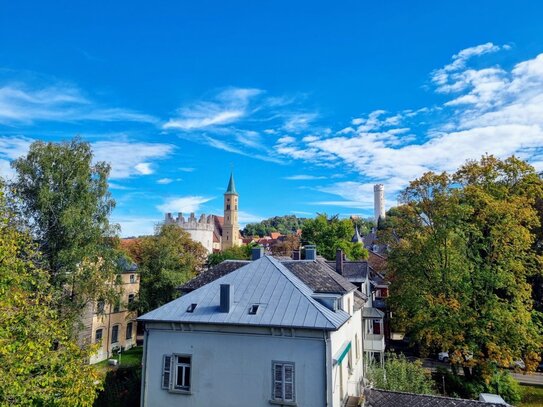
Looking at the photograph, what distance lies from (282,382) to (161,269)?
69.3ft

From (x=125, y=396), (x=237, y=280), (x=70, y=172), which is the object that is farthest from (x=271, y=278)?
(x=70, y=172)

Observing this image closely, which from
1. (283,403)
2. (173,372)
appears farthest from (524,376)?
(173,372)

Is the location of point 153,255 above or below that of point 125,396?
above

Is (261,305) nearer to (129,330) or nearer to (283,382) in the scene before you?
(283,382)

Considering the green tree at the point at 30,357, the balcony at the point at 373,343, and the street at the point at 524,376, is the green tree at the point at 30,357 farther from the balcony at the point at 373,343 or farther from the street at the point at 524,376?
the street at the point at 524,376

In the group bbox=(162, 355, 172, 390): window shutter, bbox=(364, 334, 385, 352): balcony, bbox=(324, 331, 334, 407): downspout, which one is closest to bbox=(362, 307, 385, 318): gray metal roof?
bbox=(364, 334, 385, 352): balcony

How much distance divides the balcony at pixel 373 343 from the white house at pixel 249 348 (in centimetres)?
1082

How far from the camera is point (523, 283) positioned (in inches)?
871

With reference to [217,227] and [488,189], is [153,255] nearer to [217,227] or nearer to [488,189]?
[488,189]

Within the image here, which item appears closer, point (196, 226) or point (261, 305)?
point (261, 305)

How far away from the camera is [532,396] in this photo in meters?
23.1

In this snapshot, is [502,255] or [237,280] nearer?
[237,280]

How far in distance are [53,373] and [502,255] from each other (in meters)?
23.3

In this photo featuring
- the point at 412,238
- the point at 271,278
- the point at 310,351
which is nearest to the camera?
the point at 310,351
